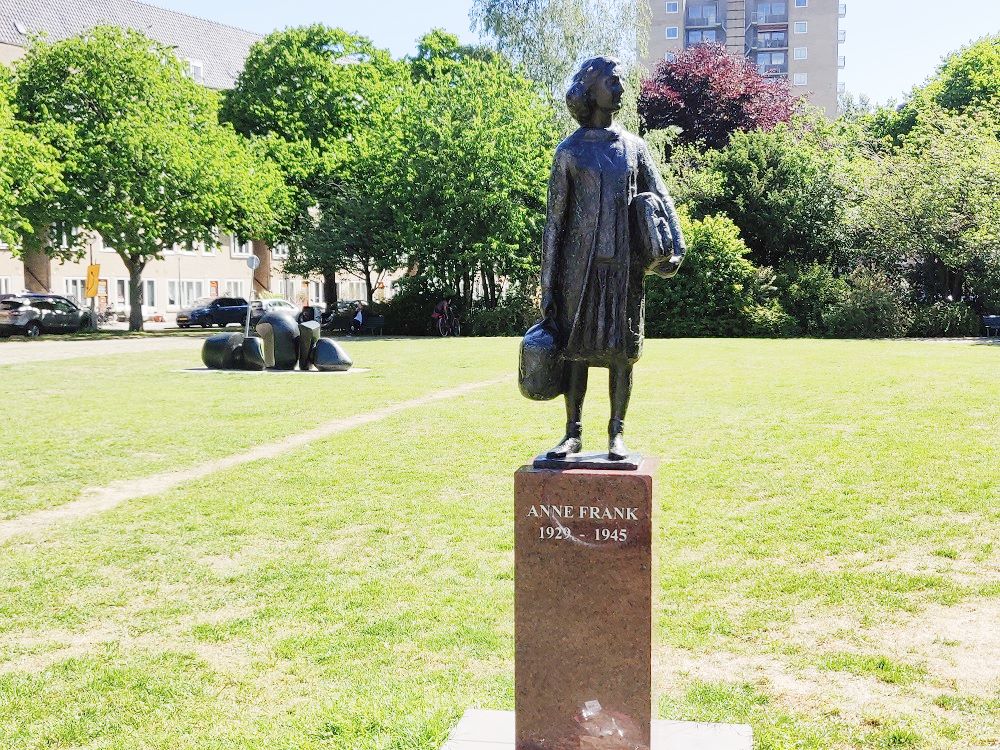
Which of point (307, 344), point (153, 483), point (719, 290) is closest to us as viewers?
point (153, 483)

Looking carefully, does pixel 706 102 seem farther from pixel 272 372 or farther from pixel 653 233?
pixel 653 233

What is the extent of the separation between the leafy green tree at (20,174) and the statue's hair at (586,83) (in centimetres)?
3505

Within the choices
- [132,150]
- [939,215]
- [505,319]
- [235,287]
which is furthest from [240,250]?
[939,215]

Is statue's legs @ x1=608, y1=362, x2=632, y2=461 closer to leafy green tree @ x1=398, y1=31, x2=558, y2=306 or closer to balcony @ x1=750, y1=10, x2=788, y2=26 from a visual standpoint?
leafy green tree @ x1=398, y1=31, x2=558, y2=306

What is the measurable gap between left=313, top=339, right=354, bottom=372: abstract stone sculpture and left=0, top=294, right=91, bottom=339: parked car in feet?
69.9

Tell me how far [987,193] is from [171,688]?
37.0m

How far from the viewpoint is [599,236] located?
17.5ft

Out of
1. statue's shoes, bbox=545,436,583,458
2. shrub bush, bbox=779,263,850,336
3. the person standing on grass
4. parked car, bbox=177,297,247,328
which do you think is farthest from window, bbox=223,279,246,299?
statue's shoes, bbox=545,436,583,458

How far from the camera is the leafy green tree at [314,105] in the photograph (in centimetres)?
4869

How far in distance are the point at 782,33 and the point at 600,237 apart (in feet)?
390

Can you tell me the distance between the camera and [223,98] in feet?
172

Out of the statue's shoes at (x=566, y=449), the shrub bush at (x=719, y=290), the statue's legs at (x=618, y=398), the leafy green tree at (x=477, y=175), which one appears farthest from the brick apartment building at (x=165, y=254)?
the statue's shoes at (x=566, y=449)

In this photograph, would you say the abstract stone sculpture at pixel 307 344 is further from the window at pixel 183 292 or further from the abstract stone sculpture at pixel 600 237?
the window at pixel 183 292

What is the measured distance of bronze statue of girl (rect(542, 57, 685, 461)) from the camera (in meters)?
5.32
